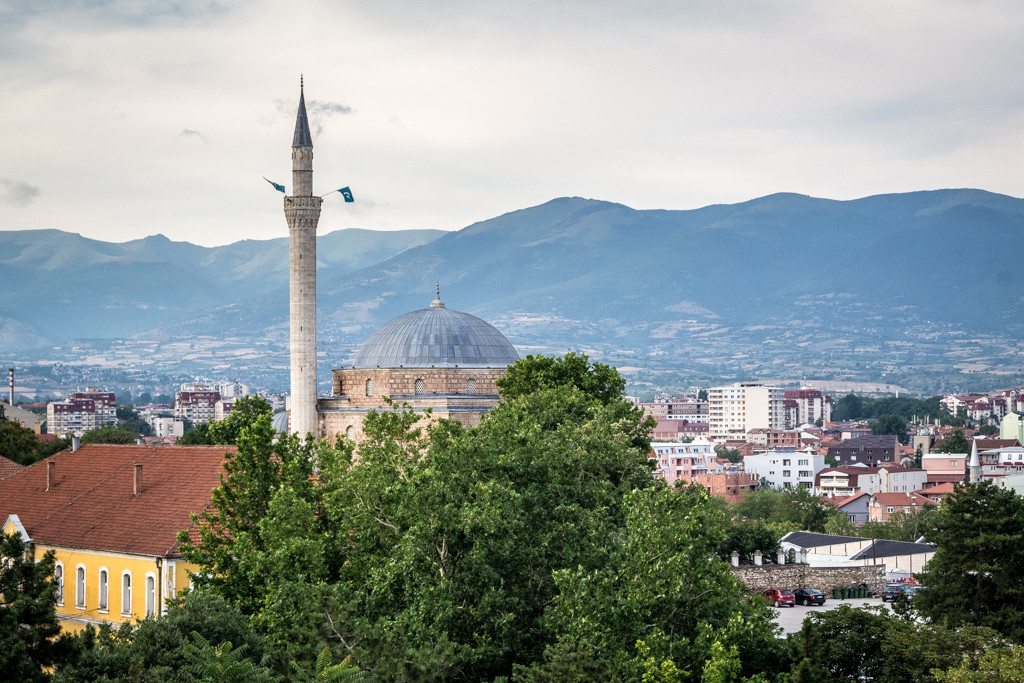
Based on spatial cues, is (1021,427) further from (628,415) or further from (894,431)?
(628,415)

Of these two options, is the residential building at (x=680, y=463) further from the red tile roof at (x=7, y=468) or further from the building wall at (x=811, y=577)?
the red tile roof at (x=7, y=468)

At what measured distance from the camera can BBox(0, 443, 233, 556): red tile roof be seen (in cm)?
3042

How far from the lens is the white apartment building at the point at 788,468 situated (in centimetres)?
12095

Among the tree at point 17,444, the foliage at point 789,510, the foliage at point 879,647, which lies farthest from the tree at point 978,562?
the foliage at point 789,510

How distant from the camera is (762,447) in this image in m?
152

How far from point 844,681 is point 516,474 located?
641cm

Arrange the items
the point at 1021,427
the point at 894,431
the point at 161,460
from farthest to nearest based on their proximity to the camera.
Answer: the point at 894,431 → the point at 1021,427 → the point at 161,460

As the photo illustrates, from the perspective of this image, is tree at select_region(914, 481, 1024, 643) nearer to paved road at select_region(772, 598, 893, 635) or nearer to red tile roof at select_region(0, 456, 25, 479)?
paved road at select_region(772, 598, 893, 635)

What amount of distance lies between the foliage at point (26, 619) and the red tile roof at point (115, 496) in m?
8.78

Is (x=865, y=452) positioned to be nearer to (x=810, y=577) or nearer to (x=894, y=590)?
(x=894, y=590)

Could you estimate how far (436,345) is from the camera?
157 feet

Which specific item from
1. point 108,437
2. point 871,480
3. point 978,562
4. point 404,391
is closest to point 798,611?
point 978,562

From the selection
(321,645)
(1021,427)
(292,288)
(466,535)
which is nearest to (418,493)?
(466,535)

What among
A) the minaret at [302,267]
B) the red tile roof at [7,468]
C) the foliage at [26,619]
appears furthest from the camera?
the minaret at [302,267]
